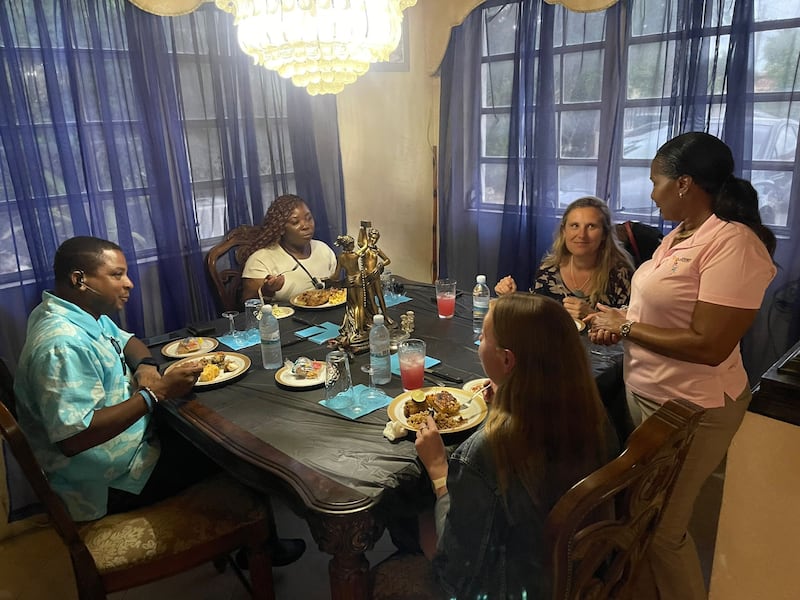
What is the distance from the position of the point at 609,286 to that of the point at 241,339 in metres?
1.50

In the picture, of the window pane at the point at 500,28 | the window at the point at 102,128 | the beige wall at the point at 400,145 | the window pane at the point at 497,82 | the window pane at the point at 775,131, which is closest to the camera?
the window at the point at 102,128

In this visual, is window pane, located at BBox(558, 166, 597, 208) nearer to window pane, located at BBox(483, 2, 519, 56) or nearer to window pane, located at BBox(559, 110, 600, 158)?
window pane, located at BBox(559, 110, 600, 158)

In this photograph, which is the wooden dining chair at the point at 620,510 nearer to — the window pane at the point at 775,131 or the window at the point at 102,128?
the window pane at the point at 775,131

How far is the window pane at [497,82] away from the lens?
3271 mm

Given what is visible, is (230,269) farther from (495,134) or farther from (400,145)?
(495,134)

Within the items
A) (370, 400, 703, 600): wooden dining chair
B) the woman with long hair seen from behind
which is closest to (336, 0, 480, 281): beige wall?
the woman with long hair seen from behind

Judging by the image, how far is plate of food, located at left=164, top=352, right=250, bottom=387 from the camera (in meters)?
1.76

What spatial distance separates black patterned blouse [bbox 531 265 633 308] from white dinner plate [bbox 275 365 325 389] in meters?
1.00

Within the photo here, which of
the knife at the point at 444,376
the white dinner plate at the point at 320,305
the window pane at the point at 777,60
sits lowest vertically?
the knife at the point at 444,376

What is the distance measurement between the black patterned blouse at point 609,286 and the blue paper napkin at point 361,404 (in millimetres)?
943

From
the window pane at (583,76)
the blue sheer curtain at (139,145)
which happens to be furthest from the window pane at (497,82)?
the blue sheer curtain at (139,145)

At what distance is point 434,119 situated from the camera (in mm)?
3799

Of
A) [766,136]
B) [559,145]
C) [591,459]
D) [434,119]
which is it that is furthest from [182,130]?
[766,136]

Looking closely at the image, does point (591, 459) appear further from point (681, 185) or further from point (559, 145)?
point (559, 145)
